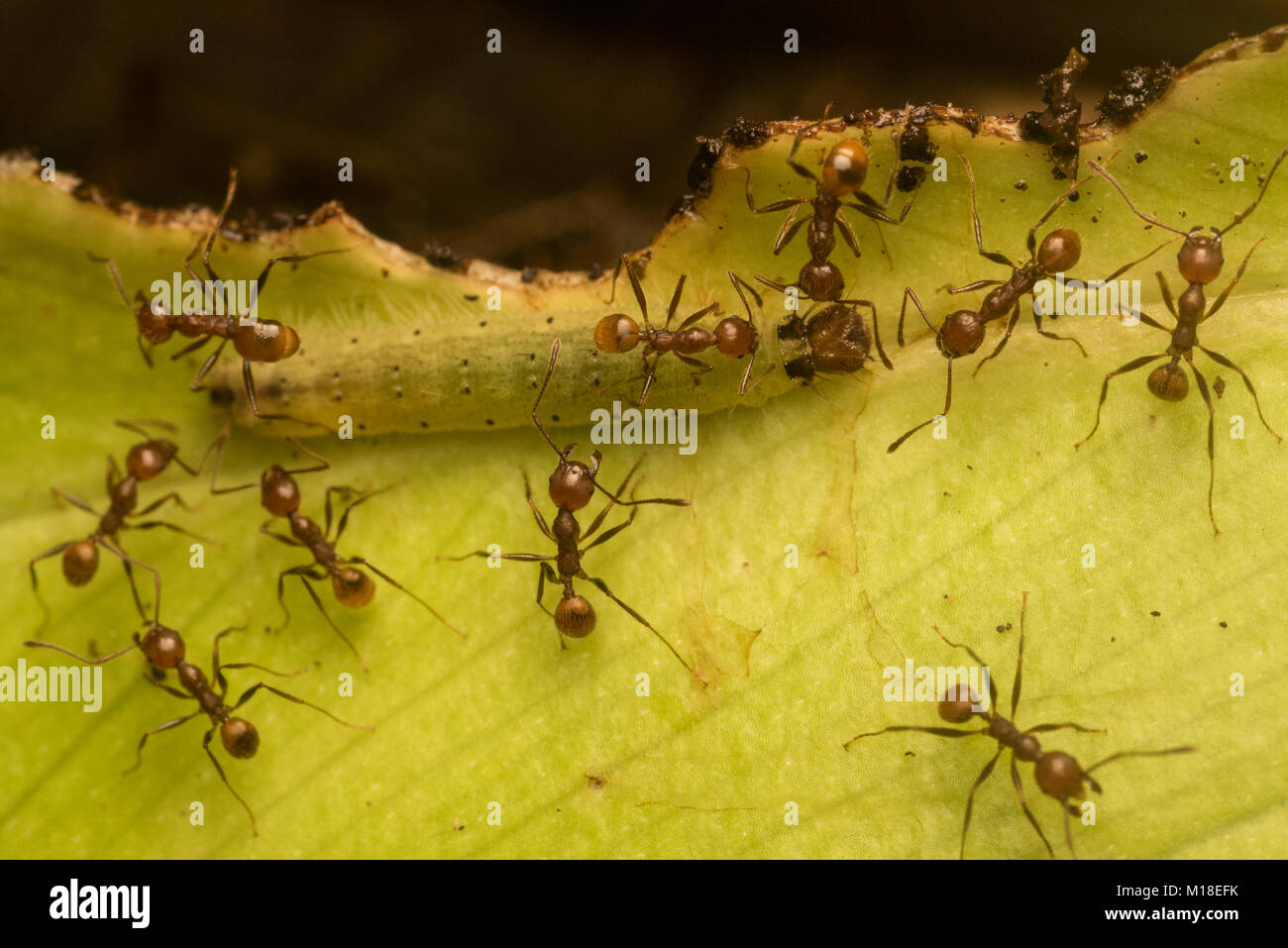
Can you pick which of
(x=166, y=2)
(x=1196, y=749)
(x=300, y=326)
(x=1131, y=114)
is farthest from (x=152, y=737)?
(x=1131, y=114)

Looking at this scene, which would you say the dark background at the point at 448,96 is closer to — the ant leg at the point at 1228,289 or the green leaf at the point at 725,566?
the green leaf at the point at 725,566

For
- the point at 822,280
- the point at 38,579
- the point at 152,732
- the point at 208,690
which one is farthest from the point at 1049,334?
the point at 38,579

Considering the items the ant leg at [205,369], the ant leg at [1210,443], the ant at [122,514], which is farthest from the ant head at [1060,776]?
the ant leg at [205,369]

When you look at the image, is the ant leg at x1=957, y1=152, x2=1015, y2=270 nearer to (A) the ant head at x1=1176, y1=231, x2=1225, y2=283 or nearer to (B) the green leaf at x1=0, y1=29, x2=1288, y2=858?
(B) the green leaf at x1=0, y1=29, x2=1288, y2=858

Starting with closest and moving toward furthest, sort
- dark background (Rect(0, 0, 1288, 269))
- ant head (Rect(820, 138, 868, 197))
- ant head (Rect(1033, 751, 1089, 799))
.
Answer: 1. ant head (Rect(1033, 751, 1089, 799))
2. ant head (Rect(820, 138, 868, 197))
3. dark background (Rect(0, 0, 1288, 269))

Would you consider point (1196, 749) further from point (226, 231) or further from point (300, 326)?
point (226, 231)

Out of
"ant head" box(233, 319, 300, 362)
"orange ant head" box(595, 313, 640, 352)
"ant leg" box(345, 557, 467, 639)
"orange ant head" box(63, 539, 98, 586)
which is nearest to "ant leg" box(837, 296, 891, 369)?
"orange ant head" box(595, 313, 640, 352)
